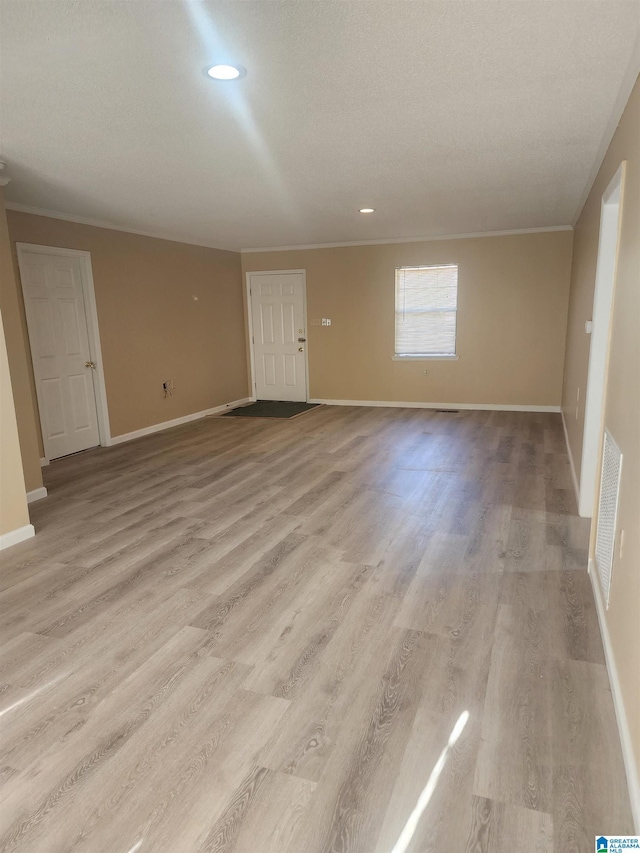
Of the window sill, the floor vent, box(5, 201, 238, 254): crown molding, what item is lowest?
the floor vent

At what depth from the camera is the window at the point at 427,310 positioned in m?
7.50

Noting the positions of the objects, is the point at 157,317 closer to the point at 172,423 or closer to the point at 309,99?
the point at 172,423

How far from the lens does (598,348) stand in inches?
136

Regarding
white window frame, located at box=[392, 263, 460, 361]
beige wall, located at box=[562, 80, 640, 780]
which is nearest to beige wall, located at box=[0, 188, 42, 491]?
beige wall, located at box=[562, 80, 640, 780]

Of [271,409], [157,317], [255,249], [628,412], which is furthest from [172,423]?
[628,412]

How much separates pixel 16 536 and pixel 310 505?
200cm

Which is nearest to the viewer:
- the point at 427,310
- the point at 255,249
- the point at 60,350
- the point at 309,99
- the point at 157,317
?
the point at 309,99

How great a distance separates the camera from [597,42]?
84.0 inches

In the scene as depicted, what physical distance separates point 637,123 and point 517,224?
4.56 m

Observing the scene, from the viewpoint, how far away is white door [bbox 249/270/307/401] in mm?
8312

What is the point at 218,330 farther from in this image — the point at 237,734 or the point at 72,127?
the point at 237,734

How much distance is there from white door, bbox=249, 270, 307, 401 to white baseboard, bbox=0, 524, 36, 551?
5.44m

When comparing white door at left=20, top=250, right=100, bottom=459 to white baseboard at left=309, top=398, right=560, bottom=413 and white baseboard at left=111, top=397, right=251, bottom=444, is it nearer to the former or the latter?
white baseboard at left=111, top=397, right=251, bottom=444

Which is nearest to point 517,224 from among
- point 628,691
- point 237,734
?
point 628,691
